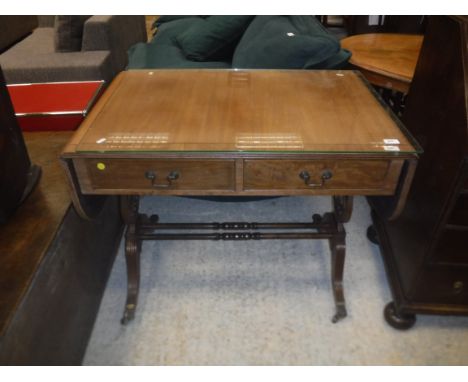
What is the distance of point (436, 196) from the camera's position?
4.63ft

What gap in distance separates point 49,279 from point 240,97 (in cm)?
100

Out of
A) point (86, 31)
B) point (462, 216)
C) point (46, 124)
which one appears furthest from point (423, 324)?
point (86, 31)

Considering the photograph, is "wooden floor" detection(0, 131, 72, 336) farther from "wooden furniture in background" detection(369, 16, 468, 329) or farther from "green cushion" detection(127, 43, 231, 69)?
"wooden furniture in background" detection(369, 16, 468, 329)

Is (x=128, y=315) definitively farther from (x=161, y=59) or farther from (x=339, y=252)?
(x=161, y=59)

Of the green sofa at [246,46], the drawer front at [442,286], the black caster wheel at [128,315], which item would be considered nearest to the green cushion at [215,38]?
the green sofa at [246,46]

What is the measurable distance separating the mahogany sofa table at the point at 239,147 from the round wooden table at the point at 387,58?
2.07 ft

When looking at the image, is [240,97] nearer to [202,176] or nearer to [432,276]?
[202,176]

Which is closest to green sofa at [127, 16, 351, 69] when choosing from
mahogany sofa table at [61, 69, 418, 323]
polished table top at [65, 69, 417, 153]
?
polished table top at [65, 69, 417, 153]

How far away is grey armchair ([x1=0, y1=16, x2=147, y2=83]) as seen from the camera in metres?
3.19

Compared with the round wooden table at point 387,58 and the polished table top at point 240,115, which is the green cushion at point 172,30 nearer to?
the round wooden table at point 387,58

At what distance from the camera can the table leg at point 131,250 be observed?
5.86 feet

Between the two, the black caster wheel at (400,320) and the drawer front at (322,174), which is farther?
the black caster wheel at (400,320)

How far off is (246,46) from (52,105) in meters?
1.16

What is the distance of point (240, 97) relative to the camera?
152 cm
